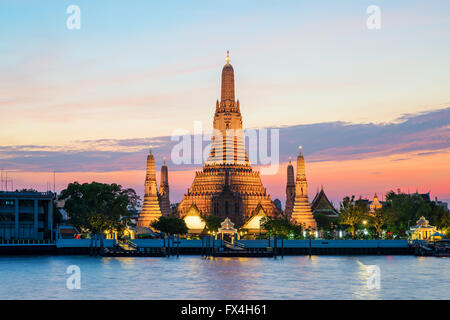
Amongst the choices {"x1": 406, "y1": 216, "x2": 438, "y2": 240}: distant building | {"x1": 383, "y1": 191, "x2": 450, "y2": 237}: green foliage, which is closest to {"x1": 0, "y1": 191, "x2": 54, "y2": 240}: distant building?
{"x1": 406, "y1": 216, "x2": 438, "y2": 240}: distant building

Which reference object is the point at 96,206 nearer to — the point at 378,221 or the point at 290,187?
the point at 378,221

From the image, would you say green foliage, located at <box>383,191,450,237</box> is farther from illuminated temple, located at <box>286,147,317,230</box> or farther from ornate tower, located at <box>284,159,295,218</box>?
ornate tower, located at <box>284,159,295,218</box>

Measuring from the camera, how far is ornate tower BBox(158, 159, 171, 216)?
534 feet

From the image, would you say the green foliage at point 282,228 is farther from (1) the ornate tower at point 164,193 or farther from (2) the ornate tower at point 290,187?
(2) the ornate tower at point 290,187

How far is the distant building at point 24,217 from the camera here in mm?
119312

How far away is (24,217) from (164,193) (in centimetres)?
4776

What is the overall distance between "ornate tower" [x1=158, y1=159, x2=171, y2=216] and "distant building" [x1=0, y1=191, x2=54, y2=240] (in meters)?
42.0

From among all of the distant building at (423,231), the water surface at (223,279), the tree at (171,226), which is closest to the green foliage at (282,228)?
the tree at (171,226)

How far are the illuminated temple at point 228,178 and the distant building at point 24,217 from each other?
37.1 meters

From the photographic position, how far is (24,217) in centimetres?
12100

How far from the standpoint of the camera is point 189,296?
6538 cm

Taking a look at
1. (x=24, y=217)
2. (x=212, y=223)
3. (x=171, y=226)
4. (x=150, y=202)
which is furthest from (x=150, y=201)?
(x=24, y=217)

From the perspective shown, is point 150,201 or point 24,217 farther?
point 150,201
